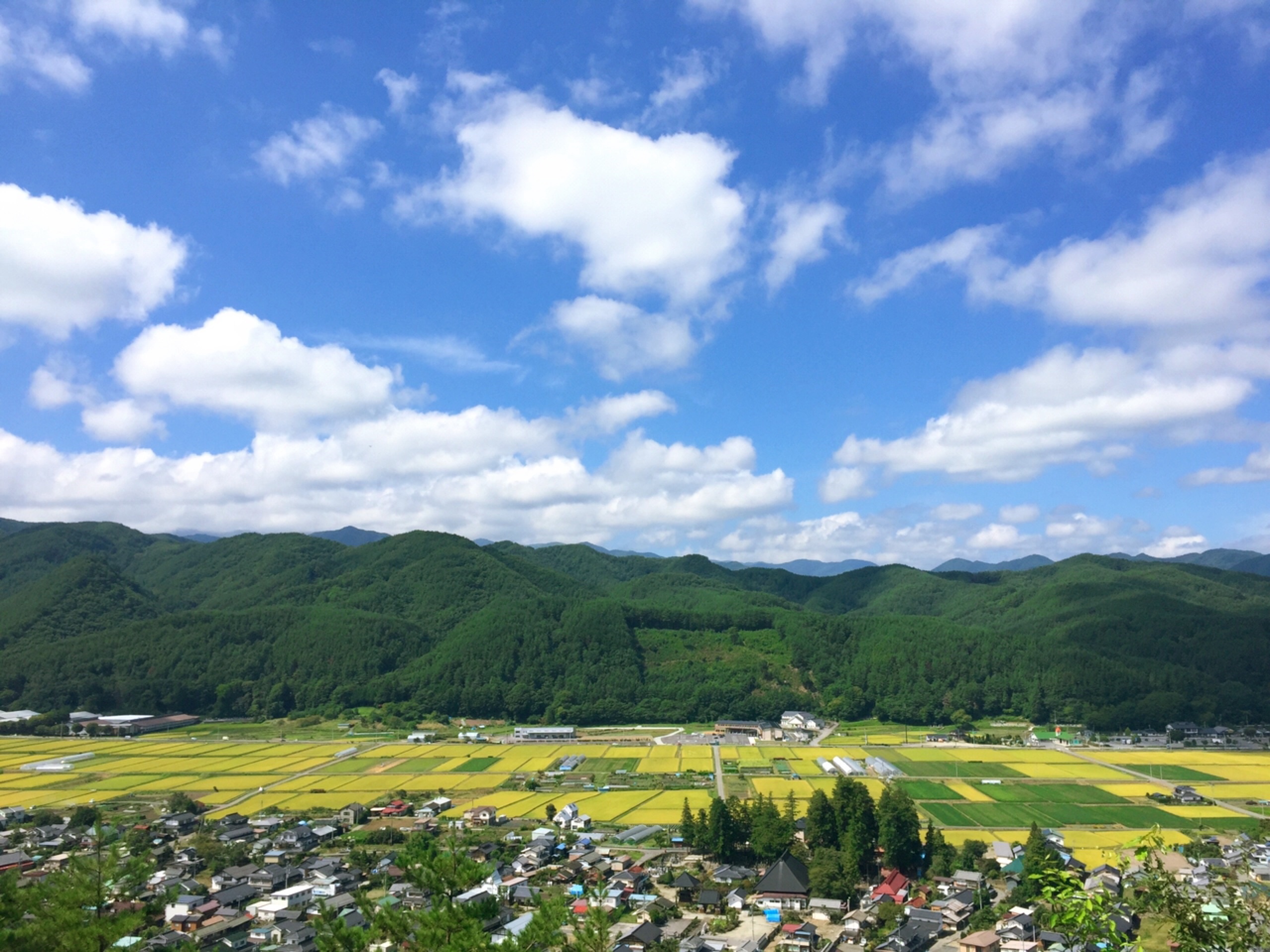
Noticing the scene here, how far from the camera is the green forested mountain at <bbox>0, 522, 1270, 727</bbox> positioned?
8156 cm

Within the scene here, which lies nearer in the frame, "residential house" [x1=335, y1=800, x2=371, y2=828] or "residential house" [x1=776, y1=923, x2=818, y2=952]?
"residential house" [x1=776, y1=923, x2=818, y2=952]

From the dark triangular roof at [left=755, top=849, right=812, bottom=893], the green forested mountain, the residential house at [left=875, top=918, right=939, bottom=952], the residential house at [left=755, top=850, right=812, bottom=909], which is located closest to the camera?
the residential house at [left=875, top=918, right=939, bottom=952]

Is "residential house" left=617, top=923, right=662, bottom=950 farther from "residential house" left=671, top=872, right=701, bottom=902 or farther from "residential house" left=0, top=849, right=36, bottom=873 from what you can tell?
"residential house" left=0, top=849, right=36, bottom=873

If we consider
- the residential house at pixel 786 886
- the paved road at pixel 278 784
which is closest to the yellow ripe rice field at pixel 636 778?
the paved road at pixel 278 784

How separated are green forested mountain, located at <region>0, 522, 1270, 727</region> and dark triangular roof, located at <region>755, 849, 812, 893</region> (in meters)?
49.6

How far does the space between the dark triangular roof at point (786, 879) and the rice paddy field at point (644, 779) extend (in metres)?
7.99

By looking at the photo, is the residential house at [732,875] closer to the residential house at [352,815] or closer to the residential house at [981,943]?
the residential house at [981,943]

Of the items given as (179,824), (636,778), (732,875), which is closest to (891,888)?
(732,875)

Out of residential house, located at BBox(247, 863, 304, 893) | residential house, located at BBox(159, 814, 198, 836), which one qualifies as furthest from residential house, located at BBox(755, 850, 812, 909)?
residential house, located at BBox(159, 814, 198, 836)

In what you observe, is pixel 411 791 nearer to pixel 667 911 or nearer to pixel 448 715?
pixel 667 911

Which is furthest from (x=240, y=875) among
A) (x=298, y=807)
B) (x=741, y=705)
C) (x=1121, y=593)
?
Result: (x=1121, y=593)

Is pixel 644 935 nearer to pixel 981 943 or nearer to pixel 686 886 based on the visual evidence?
pixel 686 886

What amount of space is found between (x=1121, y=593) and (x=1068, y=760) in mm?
61664

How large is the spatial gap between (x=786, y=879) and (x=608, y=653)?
62254 mm
